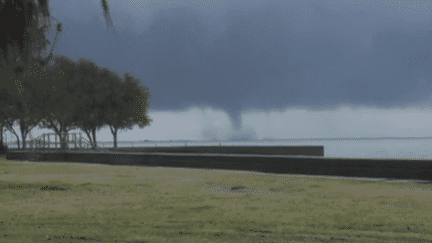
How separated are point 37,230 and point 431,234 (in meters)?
5.63

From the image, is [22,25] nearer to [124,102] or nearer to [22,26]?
[22,26]

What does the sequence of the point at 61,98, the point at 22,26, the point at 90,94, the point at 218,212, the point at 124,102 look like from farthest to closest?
the point at 124,102 → the point at 90,94 → the point at 61,98 → the point at 22,26 → the point at 218,212

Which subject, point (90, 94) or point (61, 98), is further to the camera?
point (90, 94)

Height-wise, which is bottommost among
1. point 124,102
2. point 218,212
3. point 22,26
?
point 218,212

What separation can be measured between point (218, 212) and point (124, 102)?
4480 cm

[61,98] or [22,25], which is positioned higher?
[61,98]

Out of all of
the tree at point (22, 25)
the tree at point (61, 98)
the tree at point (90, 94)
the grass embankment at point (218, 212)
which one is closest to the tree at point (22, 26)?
the tree at point (22, 25)

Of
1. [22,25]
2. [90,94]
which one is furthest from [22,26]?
[90,94]

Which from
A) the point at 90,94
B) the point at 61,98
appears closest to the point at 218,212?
the point at 61,98

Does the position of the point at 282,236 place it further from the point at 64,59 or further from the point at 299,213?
the point at 64,59

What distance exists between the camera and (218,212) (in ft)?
25.7

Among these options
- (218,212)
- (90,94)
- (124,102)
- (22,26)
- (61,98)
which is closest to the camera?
(218,212)

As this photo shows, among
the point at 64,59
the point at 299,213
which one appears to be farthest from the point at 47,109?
the point at 299,213

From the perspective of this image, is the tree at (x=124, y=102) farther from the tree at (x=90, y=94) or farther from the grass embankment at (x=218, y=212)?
the grass embankment at (x=218, y=212)
